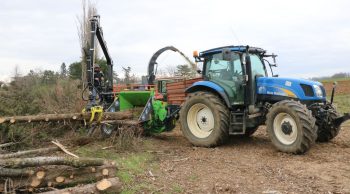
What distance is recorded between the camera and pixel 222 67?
920 cm

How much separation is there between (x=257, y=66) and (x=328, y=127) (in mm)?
1936

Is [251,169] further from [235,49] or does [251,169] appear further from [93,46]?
[93,46]

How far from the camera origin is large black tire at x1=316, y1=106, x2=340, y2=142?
8.36 metres

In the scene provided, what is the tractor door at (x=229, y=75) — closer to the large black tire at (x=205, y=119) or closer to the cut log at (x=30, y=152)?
the large black tire at (x=205, y=119)

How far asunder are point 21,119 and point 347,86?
90.4 feet

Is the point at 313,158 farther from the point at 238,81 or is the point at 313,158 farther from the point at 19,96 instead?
the point at 19,96

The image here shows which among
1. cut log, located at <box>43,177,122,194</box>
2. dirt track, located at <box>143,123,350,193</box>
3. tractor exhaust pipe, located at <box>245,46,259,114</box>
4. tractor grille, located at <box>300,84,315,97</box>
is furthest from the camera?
tractor exhaust pipe, located at <box>245,46,259,114</box>

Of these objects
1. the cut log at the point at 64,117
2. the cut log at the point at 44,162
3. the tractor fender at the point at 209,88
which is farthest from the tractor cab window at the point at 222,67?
the cut log at the point at 44,162

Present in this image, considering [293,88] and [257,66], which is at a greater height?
[257,66]

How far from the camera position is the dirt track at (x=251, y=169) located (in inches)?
230

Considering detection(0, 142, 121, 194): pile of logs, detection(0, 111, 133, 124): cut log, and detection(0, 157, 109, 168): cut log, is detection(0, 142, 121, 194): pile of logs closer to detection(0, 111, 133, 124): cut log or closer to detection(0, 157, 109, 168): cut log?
detection(0, 157, 109, 168): cut log

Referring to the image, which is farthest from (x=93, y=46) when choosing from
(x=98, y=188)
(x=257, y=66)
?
(x=98, y=188)

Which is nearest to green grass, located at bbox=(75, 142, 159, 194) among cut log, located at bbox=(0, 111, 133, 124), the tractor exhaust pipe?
cut log, located at bbox=(0, 111, 133, 124)

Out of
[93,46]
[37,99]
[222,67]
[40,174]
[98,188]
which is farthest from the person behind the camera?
[37,99]
